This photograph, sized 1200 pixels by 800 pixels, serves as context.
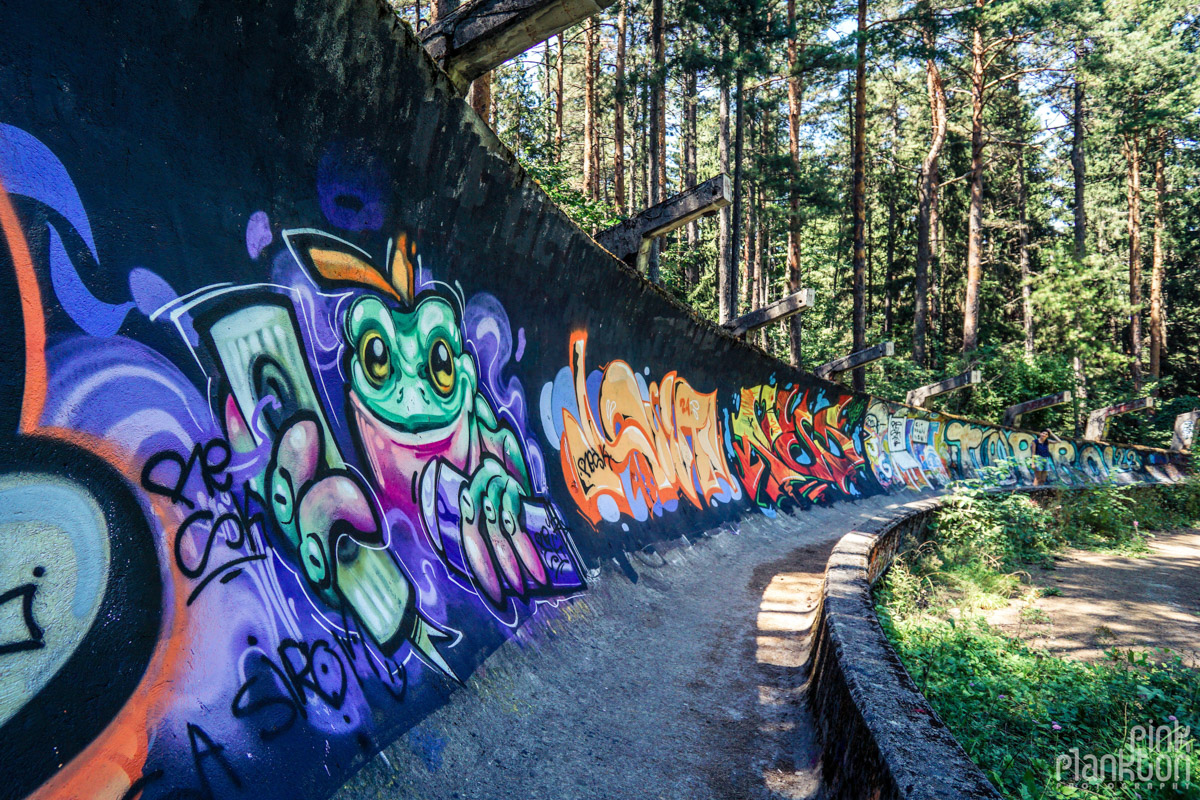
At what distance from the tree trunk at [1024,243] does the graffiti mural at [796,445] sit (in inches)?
731

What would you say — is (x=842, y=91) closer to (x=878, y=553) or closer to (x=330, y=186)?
(x=878, y=553)

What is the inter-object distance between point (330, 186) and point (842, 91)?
109 feet

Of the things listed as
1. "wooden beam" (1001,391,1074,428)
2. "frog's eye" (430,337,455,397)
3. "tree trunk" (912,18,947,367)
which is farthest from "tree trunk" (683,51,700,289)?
"frog's eye" (430,337,455,397)

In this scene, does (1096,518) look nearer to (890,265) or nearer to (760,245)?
(760,245)

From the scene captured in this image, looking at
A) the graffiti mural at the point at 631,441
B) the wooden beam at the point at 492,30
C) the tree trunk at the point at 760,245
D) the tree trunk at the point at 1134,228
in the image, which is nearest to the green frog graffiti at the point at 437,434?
the graffiti mural at the point at 631,441

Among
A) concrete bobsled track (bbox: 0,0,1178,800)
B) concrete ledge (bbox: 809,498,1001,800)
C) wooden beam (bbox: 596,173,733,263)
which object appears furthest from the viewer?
wooden beam (bbox: 596,173,733,263)

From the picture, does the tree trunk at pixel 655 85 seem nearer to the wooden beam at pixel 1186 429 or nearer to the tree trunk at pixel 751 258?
the tree trunk at pixel 751 258

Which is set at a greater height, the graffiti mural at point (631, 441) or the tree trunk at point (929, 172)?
the tree trunk at point (929, 172)

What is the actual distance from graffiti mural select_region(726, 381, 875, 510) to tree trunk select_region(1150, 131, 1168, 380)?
24.5m

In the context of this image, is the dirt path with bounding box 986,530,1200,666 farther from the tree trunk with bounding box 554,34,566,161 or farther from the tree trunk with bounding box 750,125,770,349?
the tree trunk with bounding box 750,125,770,349

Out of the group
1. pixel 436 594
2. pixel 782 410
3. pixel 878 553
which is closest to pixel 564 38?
pixel 782 410

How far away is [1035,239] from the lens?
3772cm

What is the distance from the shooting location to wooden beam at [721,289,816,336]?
424 inches

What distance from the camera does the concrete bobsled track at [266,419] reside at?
2.04 m
